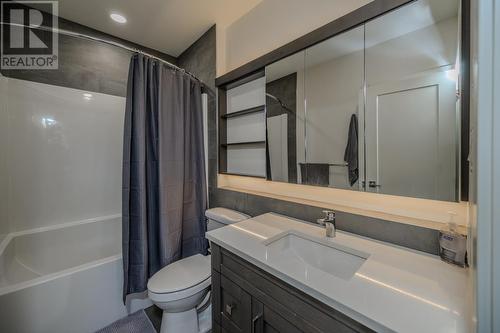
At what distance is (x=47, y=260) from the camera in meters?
1.82

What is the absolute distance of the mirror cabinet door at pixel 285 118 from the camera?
1359 millimetres

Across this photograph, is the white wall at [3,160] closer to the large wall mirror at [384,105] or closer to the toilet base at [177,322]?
the toilet base at [177,322]

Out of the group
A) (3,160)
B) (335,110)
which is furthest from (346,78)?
(3,160)

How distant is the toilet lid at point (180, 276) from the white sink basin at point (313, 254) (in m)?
0.65

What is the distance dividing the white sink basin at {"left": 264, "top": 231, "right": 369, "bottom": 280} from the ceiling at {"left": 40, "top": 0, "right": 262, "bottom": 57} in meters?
1.84

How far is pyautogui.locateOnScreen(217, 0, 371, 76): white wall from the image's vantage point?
1255 mm

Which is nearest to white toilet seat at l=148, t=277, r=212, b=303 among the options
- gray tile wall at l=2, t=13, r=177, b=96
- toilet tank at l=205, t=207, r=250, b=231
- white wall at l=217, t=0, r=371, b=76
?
toilet tank at l=205, t=207, r=250, b=231

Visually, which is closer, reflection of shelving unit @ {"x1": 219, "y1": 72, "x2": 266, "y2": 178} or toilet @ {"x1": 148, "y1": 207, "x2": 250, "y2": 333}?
toilet @ {"x1": 148, "y1": 207, "x2": 250, "y2": 333}

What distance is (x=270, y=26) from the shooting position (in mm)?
1582

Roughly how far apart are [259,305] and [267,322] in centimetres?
6

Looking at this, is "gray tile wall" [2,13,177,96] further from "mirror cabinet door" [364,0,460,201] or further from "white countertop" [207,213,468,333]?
"mirror cabinet door" [364,0,460,201]

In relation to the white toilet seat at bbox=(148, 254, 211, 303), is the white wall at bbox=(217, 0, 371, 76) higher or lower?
higher
